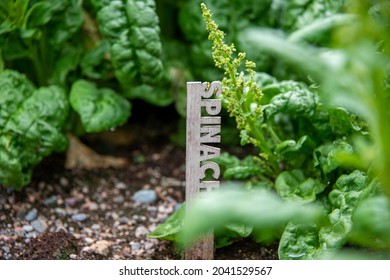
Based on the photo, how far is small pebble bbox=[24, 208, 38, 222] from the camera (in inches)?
71.4

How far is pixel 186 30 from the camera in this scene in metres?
2.17

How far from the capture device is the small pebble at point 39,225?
177cm

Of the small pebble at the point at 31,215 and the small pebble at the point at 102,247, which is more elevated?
the small pebble at the point at 31,215

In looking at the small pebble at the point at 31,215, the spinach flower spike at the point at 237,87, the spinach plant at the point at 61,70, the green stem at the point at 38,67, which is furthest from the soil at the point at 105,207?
the spinach flower spike at the point at 237,87

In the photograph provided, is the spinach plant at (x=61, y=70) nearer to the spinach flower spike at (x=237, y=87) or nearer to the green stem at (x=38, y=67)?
the green stem at (x=38, y=67)

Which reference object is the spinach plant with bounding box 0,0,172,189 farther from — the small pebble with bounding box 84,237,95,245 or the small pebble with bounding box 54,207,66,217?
the small pebble with bounding box 84,237,95,245

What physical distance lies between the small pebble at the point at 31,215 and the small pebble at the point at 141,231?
0.28 m

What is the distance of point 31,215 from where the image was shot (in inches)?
71.8

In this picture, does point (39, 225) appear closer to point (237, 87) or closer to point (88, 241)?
point (88, 241)

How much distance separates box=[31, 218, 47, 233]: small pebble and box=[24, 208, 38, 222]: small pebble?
1cm
